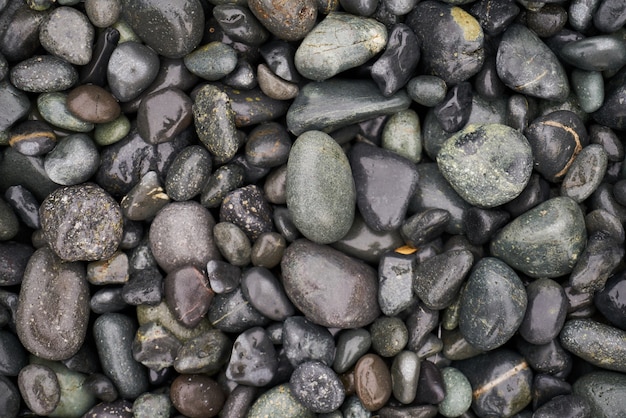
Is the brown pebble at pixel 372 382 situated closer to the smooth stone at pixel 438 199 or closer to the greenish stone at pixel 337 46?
the smooth stone at pixel 438 199

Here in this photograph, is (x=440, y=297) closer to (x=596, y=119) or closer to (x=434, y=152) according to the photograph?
(x=434, y=152)

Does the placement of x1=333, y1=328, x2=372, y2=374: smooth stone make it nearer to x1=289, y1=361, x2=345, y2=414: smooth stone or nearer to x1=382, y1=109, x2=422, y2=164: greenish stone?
x1=289, y1=361, x2=345, y2=414: smooth stone

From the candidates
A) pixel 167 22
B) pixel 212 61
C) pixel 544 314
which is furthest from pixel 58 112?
pixel 544 314

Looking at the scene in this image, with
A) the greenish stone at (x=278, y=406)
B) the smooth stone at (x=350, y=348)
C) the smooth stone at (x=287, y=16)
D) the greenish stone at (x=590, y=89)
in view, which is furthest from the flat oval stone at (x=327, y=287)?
the greenish stone at (x=590, y=89)

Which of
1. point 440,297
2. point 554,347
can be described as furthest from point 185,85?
point 554,347

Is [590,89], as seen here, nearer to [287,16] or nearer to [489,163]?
[489,163]

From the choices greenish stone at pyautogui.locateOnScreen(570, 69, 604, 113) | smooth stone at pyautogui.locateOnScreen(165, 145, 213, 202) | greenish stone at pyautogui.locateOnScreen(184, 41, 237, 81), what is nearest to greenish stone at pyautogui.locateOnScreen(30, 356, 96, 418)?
smooth stone at pyautogui.locateOnScreen(165, 145, 213, 202)
